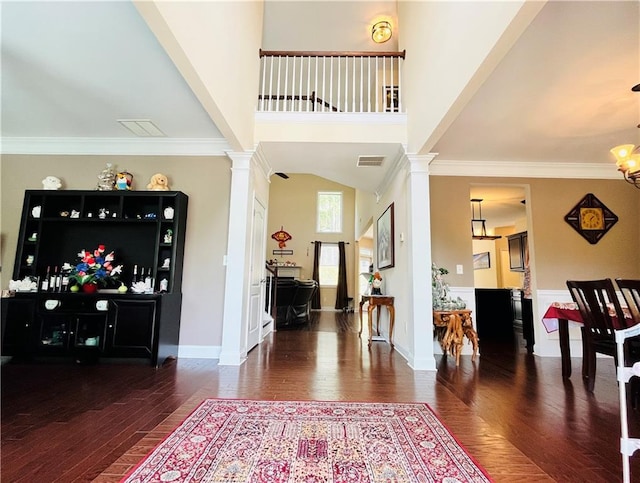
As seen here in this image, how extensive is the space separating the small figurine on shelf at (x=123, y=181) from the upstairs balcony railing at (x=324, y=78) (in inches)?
72.7

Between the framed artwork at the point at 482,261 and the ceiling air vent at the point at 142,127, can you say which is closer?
the ceiling air vent at the point at 142,127

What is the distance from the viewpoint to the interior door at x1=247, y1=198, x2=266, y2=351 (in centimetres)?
393

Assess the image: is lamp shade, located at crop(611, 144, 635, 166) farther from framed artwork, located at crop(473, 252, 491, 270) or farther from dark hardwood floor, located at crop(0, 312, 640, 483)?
framed artwork, located at crop(473, 252, 491, 270)

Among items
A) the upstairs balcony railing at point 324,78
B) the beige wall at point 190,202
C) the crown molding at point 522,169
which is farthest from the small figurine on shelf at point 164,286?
the crown molding at point 522,169

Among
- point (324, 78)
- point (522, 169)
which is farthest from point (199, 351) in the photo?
point (522, 169)

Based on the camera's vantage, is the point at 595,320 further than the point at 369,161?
No

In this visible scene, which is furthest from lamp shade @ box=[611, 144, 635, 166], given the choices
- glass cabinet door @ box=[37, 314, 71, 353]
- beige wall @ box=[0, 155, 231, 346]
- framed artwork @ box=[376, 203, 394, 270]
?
glass cabinet door @ box=[37, 314, 71, 353]

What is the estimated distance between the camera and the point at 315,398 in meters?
2.35

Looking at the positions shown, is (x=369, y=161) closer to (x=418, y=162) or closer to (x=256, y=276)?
(x=418, y=162)

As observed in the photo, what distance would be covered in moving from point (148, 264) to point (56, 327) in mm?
1094

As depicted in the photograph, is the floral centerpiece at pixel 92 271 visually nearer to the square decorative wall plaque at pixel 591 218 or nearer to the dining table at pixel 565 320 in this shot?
the dining table at pixel 565 320

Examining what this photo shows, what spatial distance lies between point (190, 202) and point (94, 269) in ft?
4.20

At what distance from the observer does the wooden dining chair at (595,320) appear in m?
2.45

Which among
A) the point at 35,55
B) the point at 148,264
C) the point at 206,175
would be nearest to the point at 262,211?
the point at 206,175
